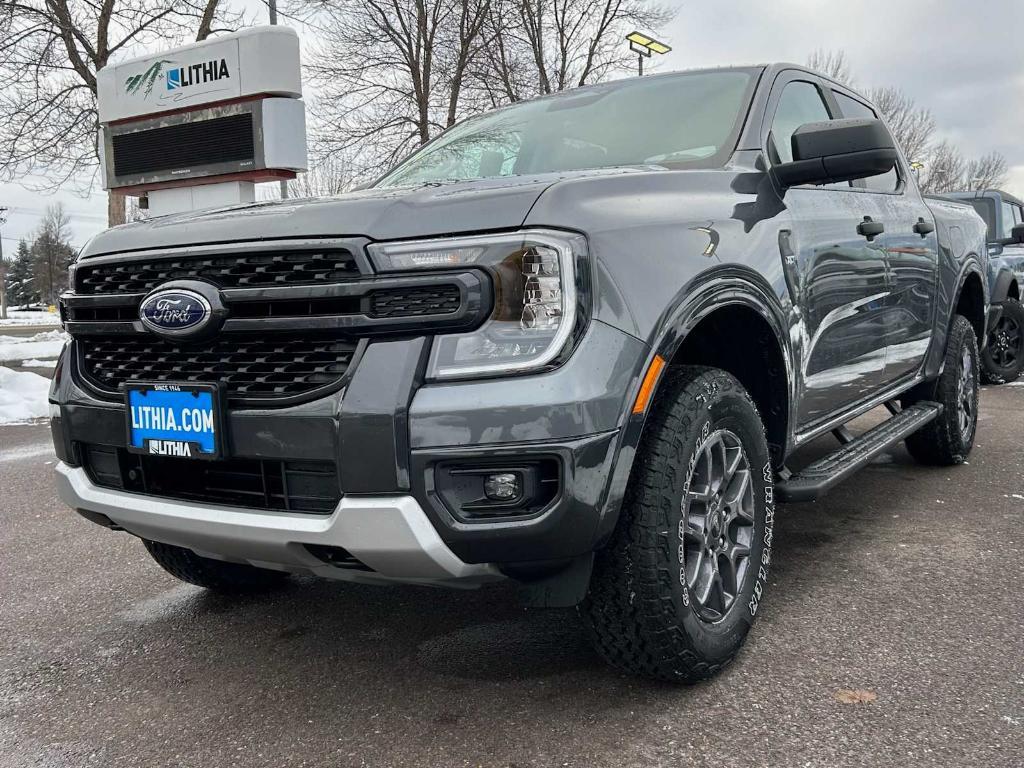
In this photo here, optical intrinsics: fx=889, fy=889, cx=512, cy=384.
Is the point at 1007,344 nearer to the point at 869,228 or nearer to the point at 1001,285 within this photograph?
the point at 1001,285

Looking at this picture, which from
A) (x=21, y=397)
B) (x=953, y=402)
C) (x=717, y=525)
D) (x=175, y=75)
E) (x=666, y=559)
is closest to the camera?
(x=666, y=559)

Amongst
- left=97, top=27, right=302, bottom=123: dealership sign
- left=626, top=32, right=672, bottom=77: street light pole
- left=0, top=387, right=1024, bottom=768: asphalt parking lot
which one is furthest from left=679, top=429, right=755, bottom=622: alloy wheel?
left=626, top=32, right=672, bottom=77: street light pole

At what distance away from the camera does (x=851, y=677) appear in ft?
7.65

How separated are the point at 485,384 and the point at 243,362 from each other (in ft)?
2.05

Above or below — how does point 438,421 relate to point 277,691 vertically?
above

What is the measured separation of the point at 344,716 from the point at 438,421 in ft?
2.95

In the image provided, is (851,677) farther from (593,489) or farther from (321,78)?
(321,78)

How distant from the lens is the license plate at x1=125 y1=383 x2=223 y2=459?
6.77 ft

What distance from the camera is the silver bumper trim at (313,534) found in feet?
6.14

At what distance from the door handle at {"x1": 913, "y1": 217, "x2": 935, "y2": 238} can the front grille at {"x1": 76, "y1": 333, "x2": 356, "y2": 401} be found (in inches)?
120

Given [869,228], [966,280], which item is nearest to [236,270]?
[869,228]

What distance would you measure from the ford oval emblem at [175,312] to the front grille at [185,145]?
386 inches

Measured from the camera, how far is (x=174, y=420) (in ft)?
7.00

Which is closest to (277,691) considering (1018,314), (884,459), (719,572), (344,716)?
(344,716)
